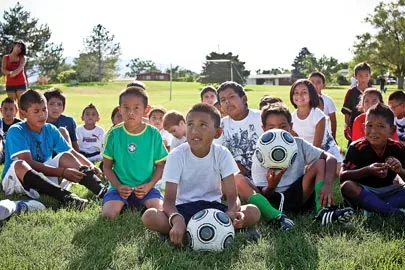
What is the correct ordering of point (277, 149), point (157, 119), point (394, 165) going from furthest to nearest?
1. point (157, 119)
2. point (277, 149)
3. point (394, 165)

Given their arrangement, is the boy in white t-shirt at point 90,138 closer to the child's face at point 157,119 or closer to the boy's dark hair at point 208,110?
the child's face at point 157,119

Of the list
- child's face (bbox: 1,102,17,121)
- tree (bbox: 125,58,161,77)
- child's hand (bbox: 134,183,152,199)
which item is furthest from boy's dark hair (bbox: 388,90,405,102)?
tree (bbox: 125,58,161,77)

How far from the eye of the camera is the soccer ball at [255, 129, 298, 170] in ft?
13.6

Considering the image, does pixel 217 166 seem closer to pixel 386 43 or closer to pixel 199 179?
pixel 199 179

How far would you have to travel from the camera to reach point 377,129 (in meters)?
4.17

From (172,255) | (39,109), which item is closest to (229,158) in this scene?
(172,255)

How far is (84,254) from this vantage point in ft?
10.8

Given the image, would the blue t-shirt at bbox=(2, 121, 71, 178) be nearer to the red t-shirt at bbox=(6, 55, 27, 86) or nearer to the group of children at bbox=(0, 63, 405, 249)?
the group of children at bbox=(0, 63, 405, 249)

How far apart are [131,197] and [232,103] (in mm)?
1528

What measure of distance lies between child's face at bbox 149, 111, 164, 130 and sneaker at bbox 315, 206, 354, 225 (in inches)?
142

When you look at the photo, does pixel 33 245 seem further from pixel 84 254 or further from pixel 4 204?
pixel 4 204

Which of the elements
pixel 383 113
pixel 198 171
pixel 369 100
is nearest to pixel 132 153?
pixel 198 171

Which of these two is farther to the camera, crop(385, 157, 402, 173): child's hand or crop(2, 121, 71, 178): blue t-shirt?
crop(2, 121, 71, 178): blue t-shirt

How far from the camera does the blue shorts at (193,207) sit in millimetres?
3777
